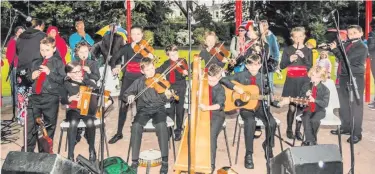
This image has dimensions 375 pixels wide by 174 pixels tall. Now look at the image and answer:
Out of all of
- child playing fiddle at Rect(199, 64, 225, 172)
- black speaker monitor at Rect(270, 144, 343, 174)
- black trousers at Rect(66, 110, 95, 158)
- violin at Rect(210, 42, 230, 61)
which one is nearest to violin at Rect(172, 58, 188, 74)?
violin at Rect(210, 42, 230, 61)

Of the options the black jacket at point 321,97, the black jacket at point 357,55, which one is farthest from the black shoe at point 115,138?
the black jacket at point 357,55

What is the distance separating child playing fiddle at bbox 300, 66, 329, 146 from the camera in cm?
516

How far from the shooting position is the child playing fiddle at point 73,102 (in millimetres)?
4969

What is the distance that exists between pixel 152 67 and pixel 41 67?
114cm

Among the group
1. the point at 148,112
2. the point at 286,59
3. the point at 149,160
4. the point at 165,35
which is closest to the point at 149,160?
the point at 149,160

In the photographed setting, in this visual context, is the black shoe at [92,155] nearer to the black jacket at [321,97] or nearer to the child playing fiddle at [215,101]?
the child playing fiddle at [215,101]

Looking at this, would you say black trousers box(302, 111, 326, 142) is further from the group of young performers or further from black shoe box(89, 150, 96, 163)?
black shoe box(89, 150, 96, 163)

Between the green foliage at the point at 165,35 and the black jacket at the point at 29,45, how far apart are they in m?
11.7

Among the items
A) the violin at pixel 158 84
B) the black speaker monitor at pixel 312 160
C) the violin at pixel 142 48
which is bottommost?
the black speaker monitor at pixel 312 160

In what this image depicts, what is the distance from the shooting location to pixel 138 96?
196 inches

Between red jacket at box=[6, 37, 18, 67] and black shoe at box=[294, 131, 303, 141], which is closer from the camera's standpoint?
black shoe at box=[294, 131, 303, 141]

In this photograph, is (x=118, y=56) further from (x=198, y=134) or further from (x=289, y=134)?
(x=289, y=134)

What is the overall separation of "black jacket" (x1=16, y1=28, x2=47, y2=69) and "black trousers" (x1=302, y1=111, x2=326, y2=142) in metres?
3.48

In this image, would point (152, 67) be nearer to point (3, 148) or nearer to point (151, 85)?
point (151, 85)
